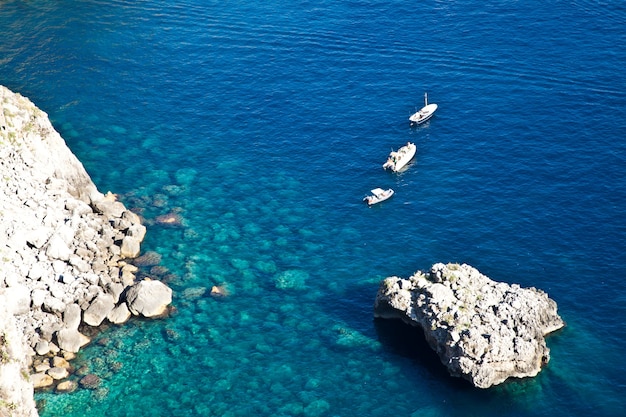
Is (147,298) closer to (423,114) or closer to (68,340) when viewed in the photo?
(68,340)

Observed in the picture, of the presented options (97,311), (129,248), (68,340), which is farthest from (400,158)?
(68,340)

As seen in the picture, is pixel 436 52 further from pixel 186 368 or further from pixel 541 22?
pixel 186 368

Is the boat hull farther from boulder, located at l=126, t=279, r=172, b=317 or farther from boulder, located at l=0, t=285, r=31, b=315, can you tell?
boulder, located at l=0, t=285, r=31, b=315

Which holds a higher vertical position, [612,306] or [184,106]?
[184,106]

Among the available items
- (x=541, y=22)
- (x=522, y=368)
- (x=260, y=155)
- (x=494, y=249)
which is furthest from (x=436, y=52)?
(x=522, y=368)

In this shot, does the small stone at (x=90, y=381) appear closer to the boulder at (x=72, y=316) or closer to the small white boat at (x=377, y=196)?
the boulder at (x=72, y=316)

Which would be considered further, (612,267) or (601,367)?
(612,267)

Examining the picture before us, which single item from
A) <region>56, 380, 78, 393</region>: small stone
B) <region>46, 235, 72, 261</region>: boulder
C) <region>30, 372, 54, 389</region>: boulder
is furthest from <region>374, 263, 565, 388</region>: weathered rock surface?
<region>46, 235, 72, 261</region>: boulder
